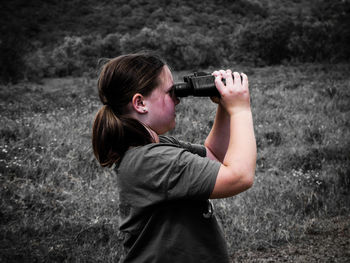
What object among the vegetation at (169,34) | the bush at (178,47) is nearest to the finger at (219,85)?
the vegetation at (169,34)

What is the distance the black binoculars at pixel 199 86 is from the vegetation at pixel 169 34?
44.6 ft

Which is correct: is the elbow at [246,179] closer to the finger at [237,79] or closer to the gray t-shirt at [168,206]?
the gray t-shirt at [168,206]

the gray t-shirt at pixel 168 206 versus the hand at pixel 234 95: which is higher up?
the hand at pixel 234 95

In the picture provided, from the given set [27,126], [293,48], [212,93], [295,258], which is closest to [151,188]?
[212,93]

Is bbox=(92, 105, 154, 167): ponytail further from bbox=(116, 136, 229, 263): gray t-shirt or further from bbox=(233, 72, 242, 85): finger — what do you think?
bbox=(233, 72, 242, 85): finger

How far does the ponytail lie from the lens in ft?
3.92

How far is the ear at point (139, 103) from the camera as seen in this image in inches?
48.1

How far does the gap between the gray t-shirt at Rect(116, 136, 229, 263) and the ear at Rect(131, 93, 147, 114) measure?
0.54ft

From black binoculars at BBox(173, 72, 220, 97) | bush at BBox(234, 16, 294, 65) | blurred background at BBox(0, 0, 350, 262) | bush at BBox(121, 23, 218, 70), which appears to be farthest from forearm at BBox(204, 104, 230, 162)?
bush at BBox(234, 16, 294, 65)

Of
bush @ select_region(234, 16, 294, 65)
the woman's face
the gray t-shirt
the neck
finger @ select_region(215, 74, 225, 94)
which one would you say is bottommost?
bush @ select_region(234, 16, 294, 65)

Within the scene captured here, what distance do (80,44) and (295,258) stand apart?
19.6 metres

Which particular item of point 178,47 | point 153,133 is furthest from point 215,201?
point 178,47

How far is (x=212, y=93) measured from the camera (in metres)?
1.20

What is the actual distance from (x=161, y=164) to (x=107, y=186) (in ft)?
8.84
